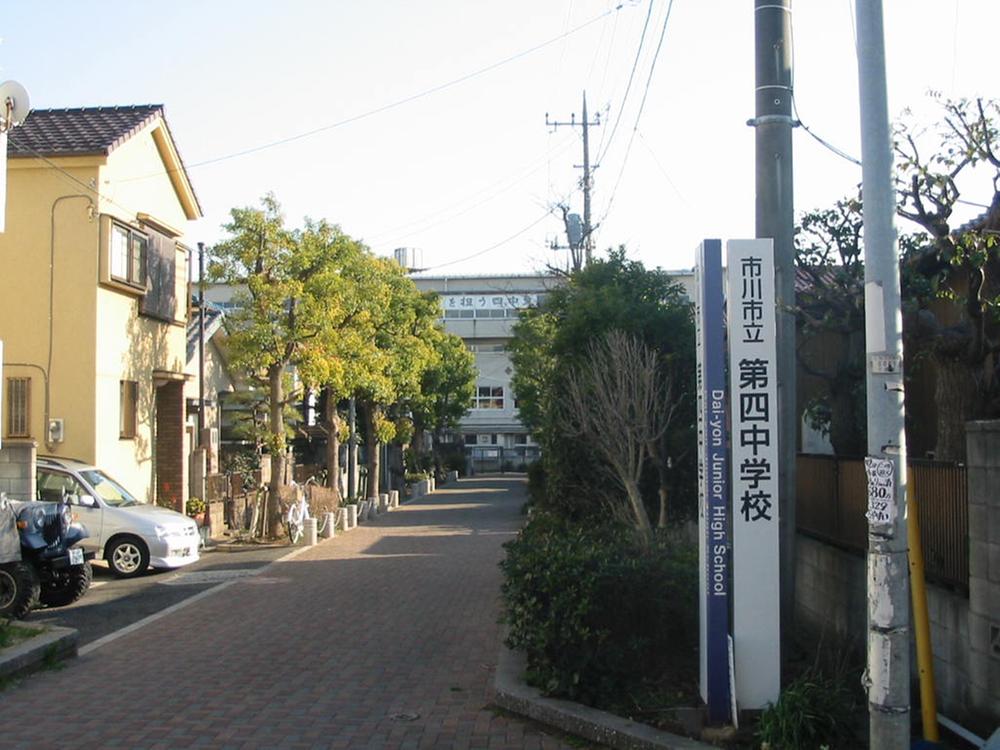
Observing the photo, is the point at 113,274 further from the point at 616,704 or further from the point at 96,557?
the point at 616,704

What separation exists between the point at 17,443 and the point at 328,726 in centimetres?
965

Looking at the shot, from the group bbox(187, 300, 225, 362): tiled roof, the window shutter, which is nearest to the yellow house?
the window shutter

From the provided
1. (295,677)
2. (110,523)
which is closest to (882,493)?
(295,677)

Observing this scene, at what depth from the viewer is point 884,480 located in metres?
5.66

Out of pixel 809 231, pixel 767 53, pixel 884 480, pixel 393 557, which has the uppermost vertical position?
pixel 767 53

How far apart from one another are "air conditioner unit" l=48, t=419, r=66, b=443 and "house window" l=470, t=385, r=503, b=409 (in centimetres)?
5017

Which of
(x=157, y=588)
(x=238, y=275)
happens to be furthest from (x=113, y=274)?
(x=157, y=588)

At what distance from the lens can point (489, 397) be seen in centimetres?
6900

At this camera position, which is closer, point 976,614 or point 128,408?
point 976,614

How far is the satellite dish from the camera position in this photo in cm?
1154

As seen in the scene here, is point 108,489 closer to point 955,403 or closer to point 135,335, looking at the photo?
point 135,335

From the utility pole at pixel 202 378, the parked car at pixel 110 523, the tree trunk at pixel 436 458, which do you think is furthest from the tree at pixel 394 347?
the tree trunk at pixel 436 458

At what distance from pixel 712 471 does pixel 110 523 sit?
40.3ft

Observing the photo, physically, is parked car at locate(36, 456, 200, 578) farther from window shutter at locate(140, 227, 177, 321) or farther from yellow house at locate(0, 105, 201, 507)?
window shutter at locate(140, 227, 177, 321)
